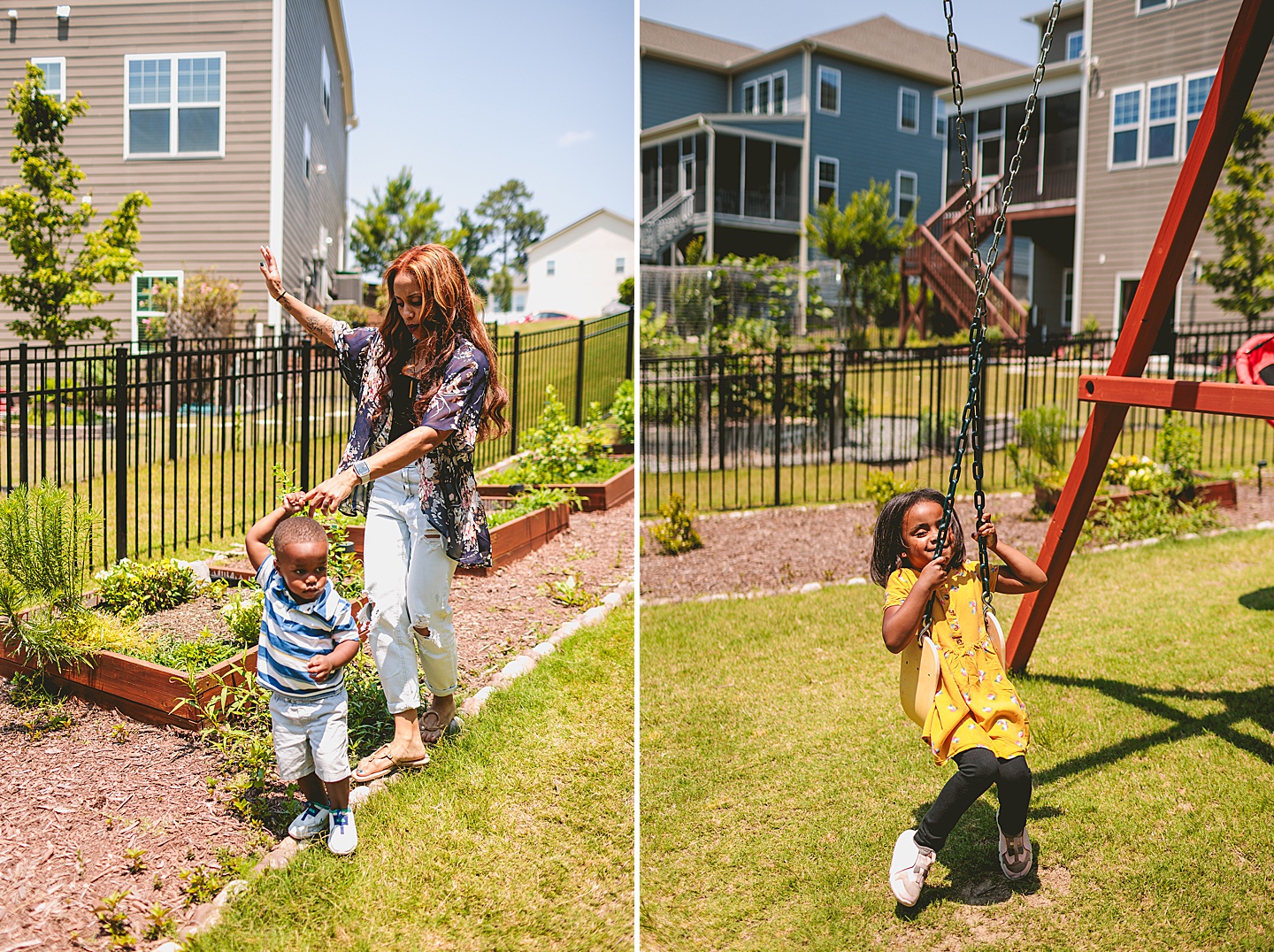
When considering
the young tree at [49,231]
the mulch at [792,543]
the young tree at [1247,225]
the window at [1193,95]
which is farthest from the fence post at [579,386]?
the window at [1193,95]

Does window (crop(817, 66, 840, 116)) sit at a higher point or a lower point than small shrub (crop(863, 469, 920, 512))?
higher

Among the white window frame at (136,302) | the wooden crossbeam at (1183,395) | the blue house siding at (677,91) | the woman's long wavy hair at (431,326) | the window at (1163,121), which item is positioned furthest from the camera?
the blue house siding at (677,91)

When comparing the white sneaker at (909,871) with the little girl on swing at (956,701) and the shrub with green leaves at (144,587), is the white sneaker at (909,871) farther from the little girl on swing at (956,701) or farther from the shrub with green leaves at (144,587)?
the shrub with green leaves at (144,587)

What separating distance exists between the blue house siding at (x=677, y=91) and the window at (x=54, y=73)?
24617 mm

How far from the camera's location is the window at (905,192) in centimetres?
2895

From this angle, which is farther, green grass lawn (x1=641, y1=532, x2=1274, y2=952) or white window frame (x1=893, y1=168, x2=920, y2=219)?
white window frame (x1=893, y1=168, x2=920, y2=219)

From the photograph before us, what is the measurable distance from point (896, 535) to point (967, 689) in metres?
0.51

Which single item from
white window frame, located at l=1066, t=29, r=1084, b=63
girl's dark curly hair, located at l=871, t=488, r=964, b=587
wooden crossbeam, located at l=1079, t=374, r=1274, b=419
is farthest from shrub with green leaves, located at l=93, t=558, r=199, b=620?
white window frame, located at l=1066, t=29, r=1084, b=63

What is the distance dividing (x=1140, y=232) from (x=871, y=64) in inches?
431

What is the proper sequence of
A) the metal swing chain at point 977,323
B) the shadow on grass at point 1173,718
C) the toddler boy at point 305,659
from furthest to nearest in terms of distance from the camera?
the shadow on grass at point 1173,718
the toddler boy at point 305,659
the metal swing chain at point 977,323

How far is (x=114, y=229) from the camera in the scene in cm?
455

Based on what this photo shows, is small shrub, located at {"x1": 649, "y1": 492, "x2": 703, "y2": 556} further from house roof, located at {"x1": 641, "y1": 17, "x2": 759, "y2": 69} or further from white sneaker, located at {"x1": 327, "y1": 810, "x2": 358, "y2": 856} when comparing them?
house roof, located at {"x1": 641, "y1": 17, "x2": 759, "y2": 69}

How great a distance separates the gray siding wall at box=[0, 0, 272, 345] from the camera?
404 centimetres

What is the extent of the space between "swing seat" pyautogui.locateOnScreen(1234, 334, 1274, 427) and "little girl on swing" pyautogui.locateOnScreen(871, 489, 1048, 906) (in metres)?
3.52
